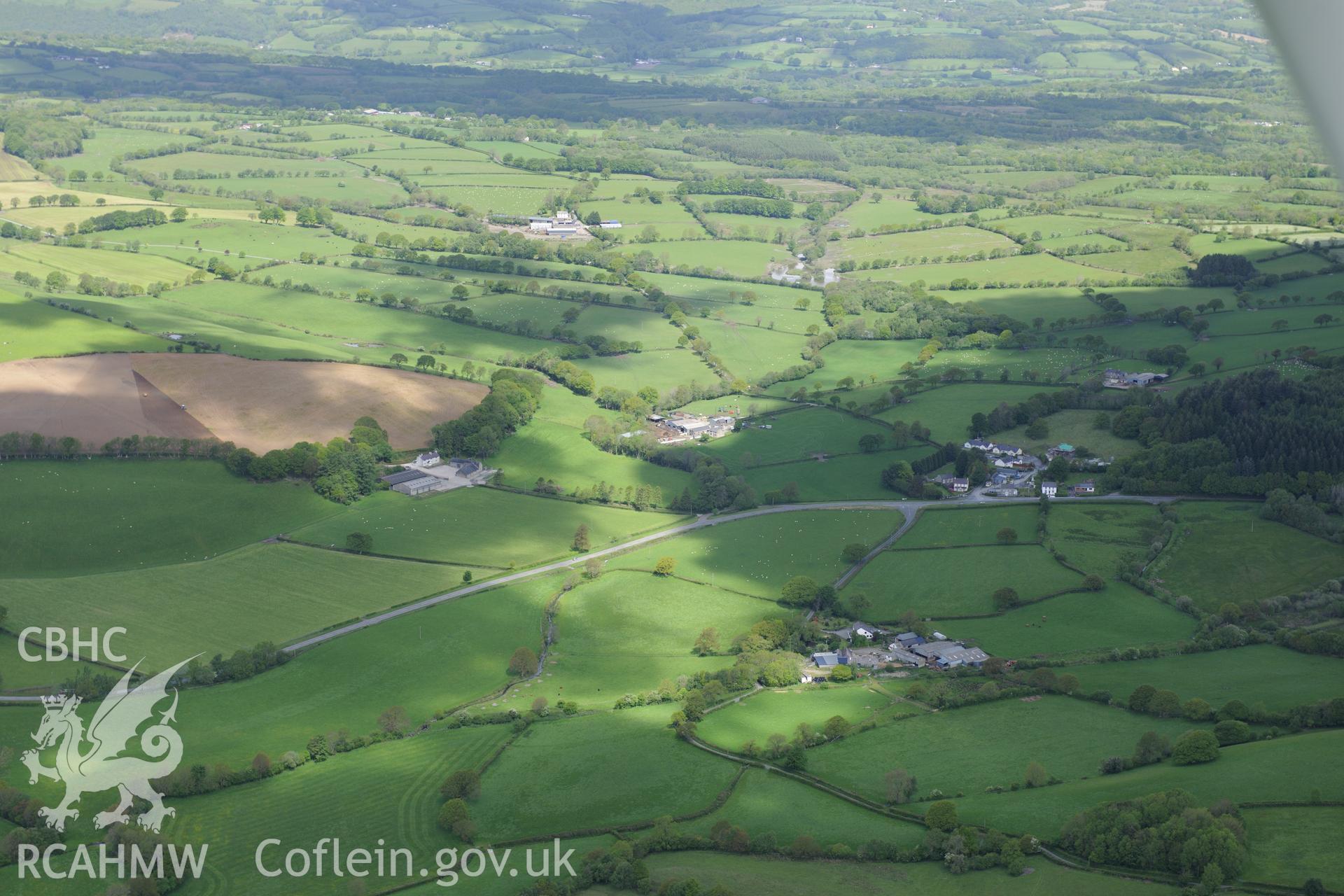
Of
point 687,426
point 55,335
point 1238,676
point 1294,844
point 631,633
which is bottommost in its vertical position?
point 631,633

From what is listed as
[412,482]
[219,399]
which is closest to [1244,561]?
[412,482]

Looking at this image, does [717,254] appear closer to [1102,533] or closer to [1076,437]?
[1076,437]

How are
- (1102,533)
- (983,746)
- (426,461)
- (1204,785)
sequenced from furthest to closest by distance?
(426,461), (1102,533), (983,746), (1204,785)

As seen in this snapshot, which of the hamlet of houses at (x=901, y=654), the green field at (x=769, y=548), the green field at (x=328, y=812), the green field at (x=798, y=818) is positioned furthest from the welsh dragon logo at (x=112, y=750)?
the hamlet of houses at (x=901, y=654)

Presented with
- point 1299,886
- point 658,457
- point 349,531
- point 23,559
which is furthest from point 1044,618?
point 23,559

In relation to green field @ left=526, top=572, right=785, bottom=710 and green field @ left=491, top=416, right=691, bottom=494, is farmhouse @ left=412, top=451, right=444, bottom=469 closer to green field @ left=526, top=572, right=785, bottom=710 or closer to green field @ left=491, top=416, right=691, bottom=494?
green field @ left=491, top=416, right=691, bottom=494

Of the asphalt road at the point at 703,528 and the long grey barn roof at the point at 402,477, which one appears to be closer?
the asphalt road at the point at 703,528

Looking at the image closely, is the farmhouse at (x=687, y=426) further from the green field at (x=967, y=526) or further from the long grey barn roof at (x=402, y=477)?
the green field at (x=967, y=526)

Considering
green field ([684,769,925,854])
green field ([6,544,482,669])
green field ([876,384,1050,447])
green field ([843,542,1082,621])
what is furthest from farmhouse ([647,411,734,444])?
green field ([684,769,925,854])
